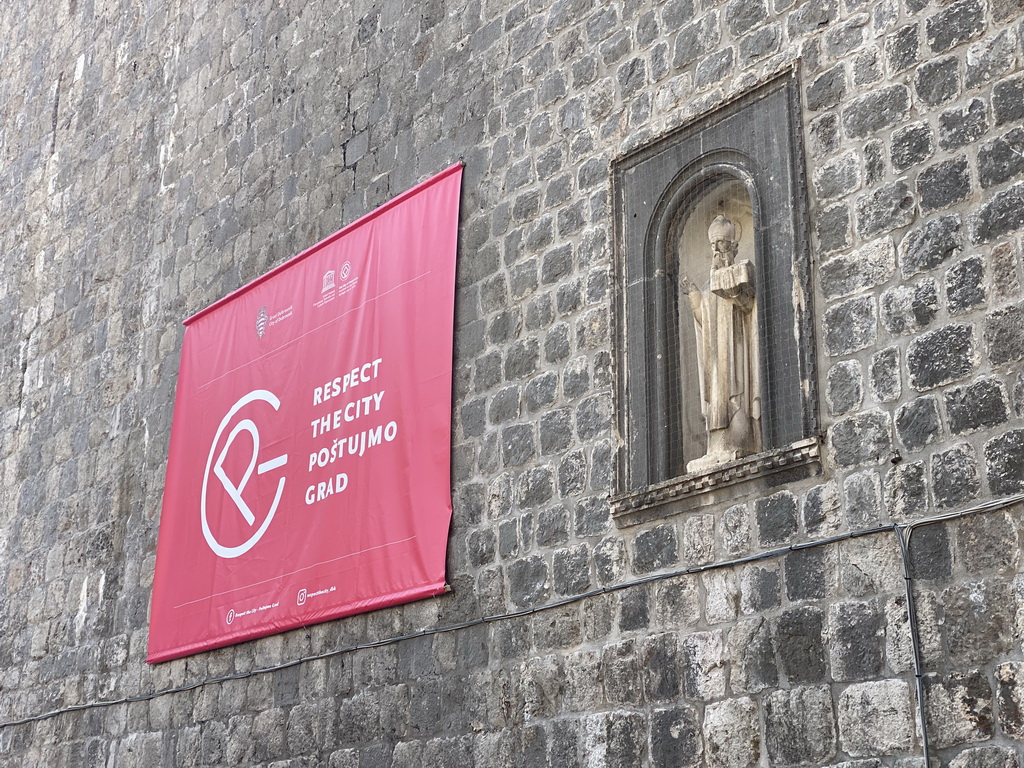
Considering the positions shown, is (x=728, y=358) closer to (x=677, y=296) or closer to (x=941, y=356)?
(x=677, y=296)

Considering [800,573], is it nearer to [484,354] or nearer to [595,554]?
[595,554]

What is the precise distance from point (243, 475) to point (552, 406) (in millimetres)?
2496

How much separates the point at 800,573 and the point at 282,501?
3.51 metres

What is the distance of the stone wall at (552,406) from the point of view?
4703 mm

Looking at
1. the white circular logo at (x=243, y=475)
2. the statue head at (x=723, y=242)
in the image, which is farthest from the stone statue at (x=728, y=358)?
the white circular logo at (x=243, y=475)

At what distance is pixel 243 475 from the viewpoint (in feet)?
26.3

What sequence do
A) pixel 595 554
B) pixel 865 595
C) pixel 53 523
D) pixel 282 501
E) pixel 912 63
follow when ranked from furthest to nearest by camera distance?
pixel 53 523, pixel 282 501, pixel 595 554, pixel 912 63, pixel 865 595

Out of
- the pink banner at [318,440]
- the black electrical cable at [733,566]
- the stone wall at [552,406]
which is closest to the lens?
the black electrical cable at [733,566]

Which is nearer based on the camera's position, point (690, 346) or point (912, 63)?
point (912, 63)

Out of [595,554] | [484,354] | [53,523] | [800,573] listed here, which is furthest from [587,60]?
[53,523]

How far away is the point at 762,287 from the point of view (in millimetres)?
5484

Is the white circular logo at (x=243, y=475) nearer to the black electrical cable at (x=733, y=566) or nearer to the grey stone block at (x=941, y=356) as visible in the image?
the black electrical cable at (x=733, y=566)

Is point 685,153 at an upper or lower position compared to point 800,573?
upper

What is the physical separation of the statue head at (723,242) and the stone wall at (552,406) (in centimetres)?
51
